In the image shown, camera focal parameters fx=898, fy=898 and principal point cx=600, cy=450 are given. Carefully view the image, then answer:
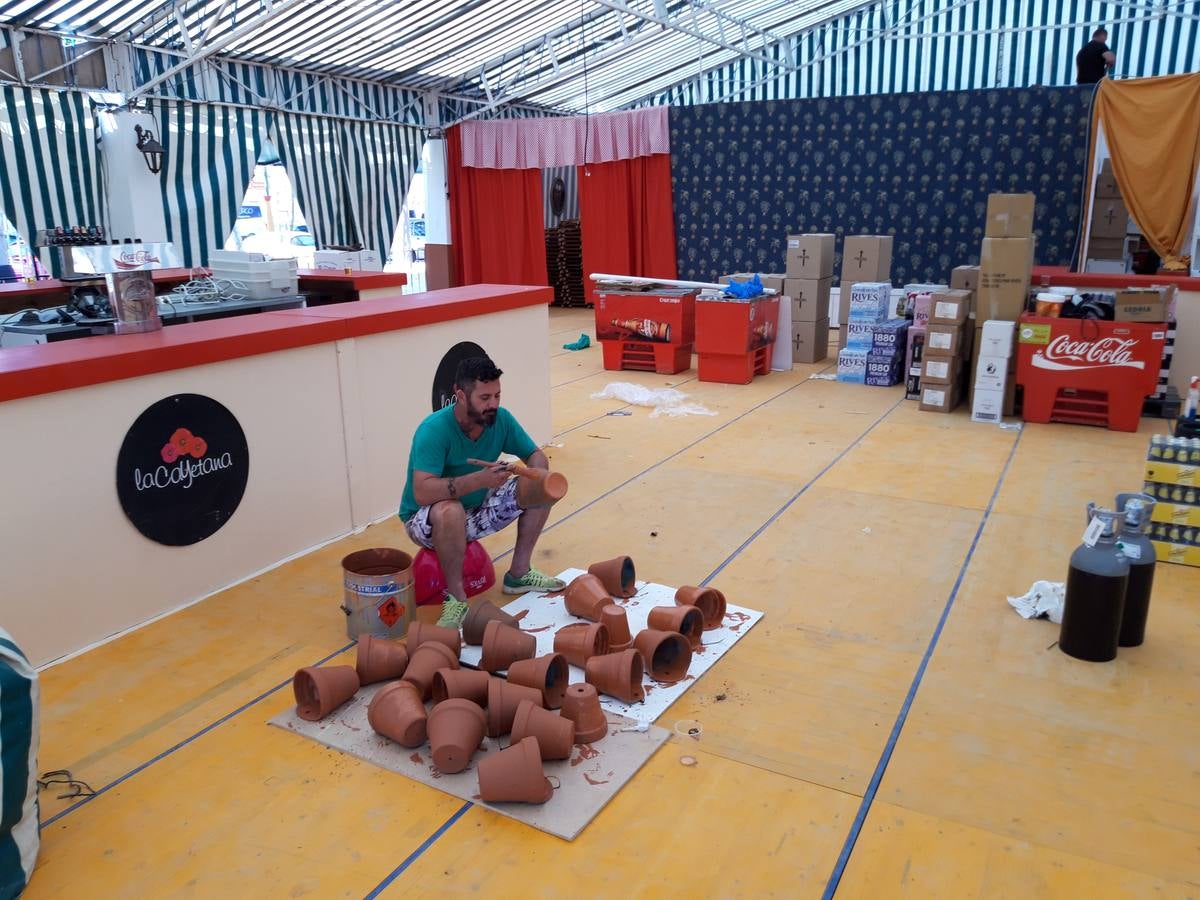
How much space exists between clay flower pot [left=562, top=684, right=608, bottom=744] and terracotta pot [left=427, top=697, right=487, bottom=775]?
0.28 metres

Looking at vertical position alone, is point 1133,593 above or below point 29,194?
below

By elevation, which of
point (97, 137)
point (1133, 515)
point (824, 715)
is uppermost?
point (97, 137)

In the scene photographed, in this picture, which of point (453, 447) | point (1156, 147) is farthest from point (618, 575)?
point (1156, 147)

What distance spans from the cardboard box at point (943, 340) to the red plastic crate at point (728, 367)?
182 cm

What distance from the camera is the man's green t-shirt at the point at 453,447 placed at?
379 centimetres

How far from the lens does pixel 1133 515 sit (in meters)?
3.46

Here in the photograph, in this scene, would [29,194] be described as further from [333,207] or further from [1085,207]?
[1085,207]

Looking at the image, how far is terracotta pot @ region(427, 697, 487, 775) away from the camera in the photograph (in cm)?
275

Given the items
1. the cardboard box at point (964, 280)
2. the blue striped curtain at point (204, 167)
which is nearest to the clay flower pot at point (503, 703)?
the cardboard box at point (964, 280)

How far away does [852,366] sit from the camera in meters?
9.11

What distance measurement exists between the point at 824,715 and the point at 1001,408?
16.5 feet

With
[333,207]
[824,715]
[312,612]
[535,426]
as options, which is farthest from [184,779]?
[333,207]

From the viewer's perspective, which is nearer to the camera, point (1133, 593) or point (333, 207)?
point (1133, 593)

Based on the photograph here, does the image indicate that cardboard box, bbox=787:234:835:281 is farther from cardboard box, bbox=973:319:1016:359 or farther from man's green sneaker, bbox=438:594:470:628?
man's green sneaker, bbox=438:594:470:628
